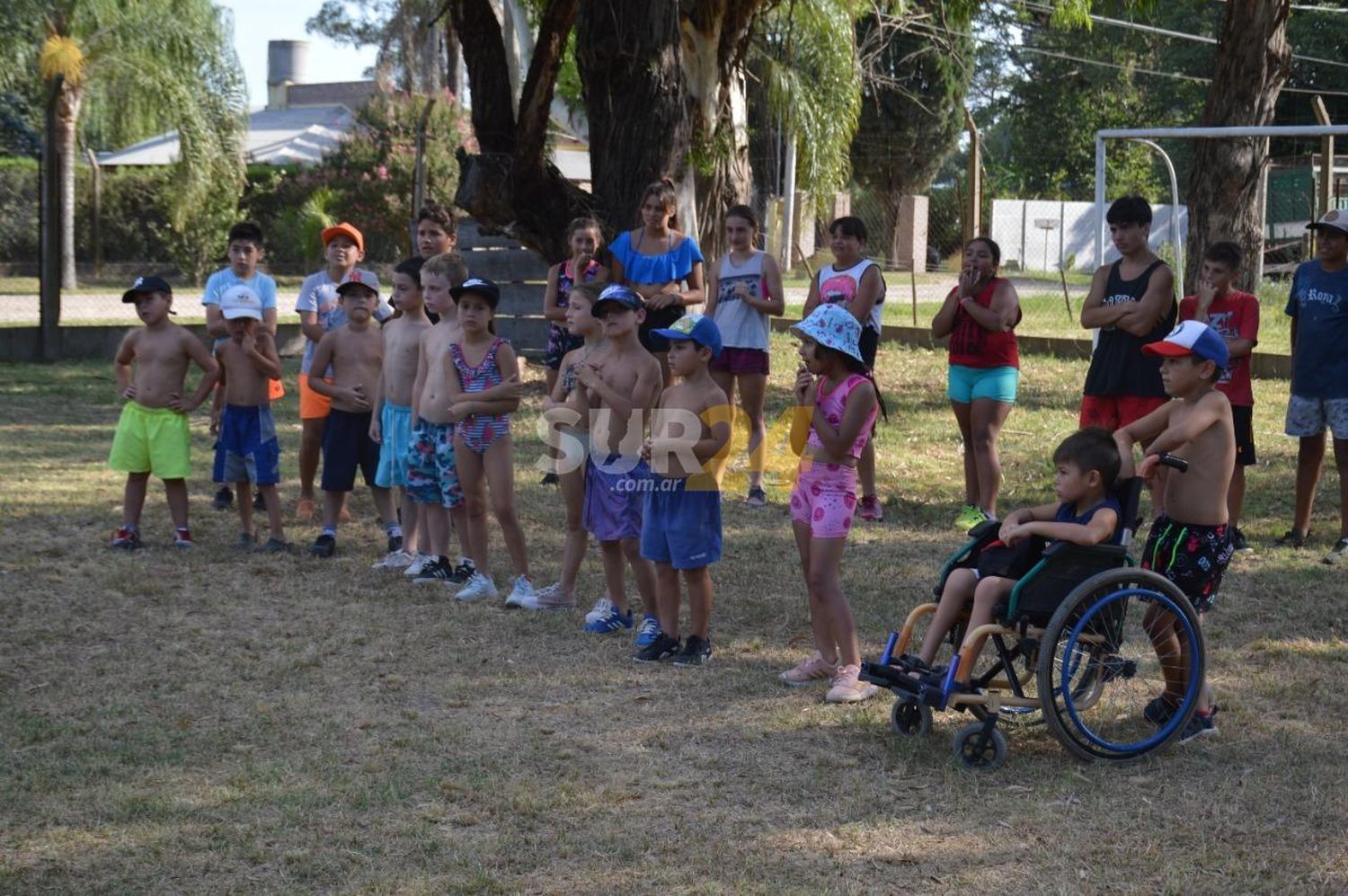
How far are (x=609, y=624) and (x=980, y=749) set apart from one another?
7.07 ft

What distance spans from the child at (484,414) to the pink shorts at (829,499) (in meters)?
1.84

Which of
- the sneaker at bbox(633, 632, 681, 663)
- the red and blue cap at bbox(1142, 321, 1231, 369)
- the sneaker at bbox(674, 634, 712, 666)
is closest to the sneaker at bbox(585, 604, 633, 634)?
the sneaker at bbox(633, 632, 681, 663)

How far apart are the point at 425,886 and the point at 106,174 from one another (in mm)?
29556

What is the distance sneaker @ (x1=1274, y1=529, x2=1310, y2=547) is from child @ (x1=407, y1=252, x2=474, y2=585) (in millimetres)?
4395

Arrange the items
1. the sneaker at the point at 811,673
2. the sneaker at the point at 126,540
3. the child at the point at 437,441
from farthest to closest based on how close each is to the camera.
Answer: the sneaker at the point at 126,540
the child at the point at 437,441
the sneaker at the point at 811,673

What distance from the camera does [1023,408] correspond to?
1295 centimetres

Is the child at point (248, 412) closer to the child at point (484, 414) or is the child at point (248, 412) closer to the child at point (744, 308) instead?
the child at point (484, 414)

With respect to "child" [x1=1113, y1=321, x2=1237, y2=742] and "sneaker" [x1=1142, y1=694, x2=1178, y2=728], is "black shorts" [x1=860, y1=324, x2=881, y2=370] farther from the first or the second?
"sneaker" [x1=1142, y1=694, x2=1178, y2=728]

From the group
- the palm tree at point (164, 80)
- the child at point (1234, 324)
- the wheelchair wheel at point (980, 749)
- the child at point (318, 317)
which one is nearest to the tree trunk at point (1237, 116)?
the child at point (1234, 324)

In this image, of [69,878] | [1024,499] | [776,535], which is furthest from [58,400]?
[69,878]

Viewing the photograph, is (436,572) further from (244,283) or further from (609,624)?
(244,283)

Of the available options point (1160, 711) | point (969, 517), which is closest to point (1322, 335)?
point (969, 517)

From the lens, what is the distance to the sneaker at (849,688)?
5.56 metres

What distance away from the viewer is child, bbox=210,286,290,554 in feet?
26.6
